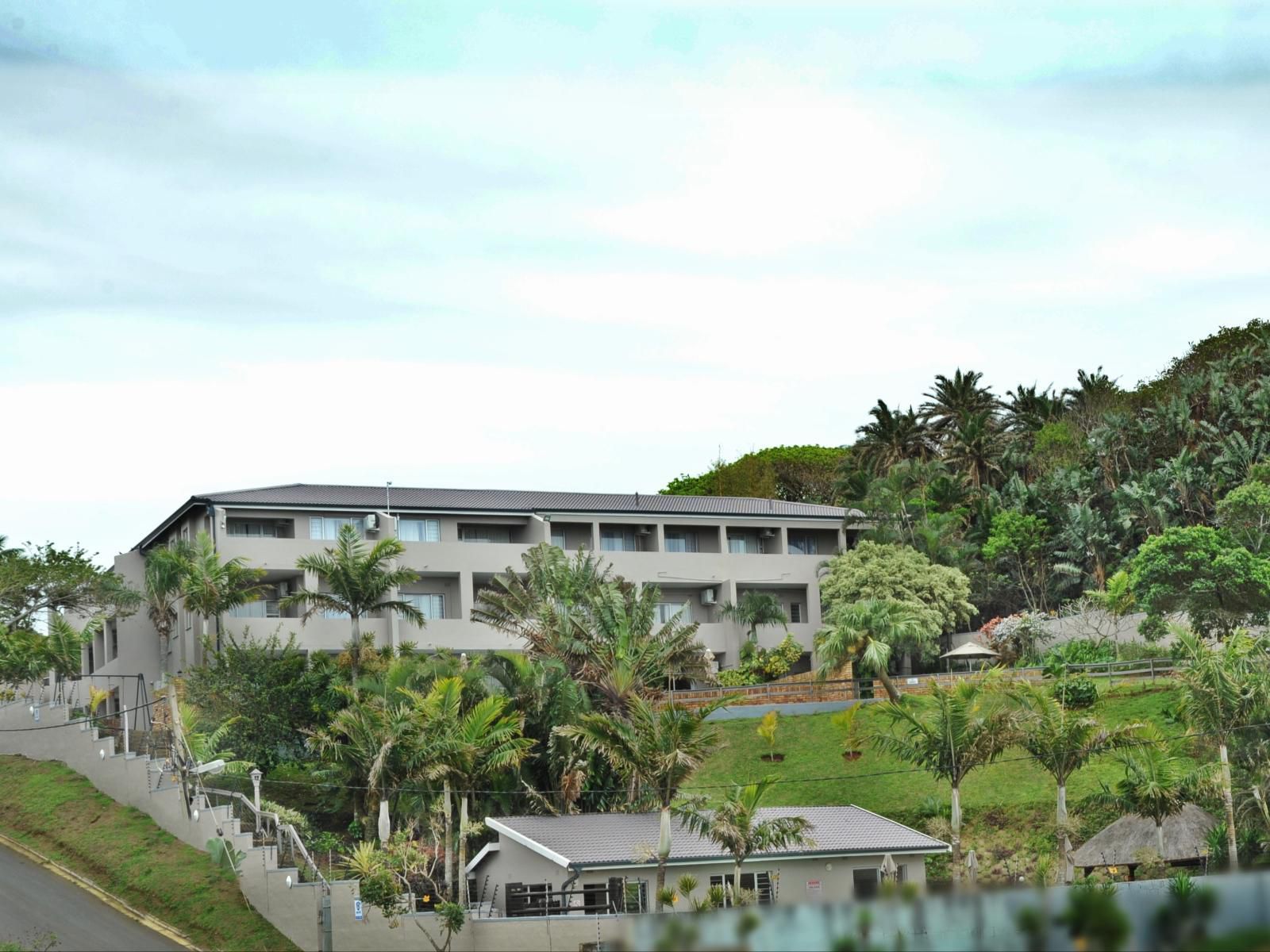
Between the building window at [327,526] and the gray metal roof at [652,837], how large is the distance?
21344 millimetres

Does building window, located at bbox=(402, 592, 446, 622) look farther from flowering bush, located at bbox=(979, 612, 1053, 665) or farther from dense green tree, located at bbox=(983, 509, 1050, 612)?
dense green tree, located at bbox=(983, 509, 1050, 612)

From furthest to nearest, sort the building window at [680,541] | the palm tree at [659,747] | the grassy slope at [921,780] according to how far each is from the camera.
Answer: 1. the building window at [680,541]
2. the grassy slope at [921,780]
3. the palm tree at [659,747]

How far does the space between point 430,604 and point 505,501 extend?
545cm

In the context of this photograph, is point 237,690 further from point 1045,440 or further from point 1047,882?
point 1045,440

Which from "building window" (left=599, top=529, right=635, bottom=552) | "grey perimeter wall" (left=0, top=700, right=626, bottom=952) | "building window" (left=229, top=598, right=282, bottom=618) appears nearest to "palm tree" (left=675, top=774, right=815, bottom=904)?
"grey perimeter wall" (left=0, top=700, right=626, bottom=952)

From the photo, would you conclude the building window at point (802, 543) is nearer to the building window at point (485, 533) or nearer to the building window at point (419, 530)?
the building window at point (485, 533)

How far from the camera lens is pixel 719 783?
4656cm

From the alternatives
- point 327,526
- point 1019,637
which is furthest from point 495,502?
point 1019,637

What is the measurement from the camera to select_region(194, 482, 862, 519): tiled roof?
55.9 m

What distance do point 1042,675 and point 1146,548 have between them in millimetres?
6062

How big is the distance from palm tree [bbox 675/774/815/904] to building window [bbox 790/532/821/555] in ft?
101

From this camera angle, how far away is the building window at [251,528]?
5547cm

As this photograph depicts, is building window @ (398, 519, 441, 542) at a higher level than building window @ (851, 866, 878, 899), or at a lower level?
higher

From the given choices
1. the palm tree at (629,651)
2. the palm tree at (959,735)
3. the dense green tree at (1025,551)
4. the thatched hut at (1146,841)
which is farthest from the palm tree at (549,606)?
the dense green tree at (1025,551)
